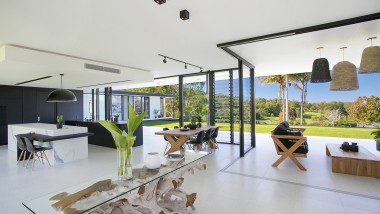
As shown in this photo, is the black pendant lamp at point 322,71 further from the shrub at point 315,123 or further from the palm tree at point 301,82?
the shrub at point 315,123

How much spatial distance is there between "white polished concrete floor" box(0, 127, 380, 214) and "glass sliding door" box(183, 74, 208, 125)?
8.85ft

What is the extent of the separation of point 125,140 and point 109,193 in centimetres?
44

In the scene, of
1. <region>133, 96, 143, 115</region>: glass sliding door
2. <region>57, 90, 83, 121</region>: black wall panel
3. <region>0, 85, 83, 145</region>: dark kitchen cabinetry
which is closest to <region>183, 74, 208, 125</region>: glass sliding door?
<region>57, 90, 83, 121</region>: black wall panel

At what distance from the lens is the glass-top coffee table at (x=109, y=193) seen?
4.69ft

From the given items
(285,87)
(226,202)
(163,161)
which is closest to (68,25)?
(163,161)

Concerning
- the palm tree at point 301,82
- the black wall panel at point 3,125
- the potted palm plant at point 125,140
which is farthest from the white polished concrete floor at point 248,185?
the palm tree at point 301,82

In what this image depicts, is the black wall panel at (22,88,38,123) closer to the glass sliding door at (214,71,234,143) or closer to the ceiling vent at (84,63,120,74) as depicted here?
the ceiling vent at (84,63,120,74)

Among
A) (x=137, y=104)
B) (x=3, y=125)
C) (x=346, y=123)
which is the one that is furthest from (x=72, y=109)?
(x=346, y=123)

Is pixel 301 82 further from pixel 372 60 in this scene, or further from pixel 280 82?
pixel 372 60

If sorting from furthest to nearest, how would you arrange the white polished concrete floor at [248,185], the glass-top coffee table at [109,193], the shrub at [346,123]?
the shrub at [346,123] < the white polished concrete floor at [248,185] < the glass-top coffee table at [109,193]

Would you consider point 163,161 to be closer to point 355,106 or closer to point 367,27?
point 367,27

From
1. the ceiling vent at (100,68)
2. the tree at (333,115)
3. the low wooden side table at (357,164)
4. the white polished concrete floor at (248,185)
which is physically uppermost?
the ceiling vent at (100,68)

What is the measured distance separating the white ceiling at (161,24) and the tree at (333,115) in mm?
7580

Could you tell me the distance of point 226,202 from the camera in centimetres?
281
